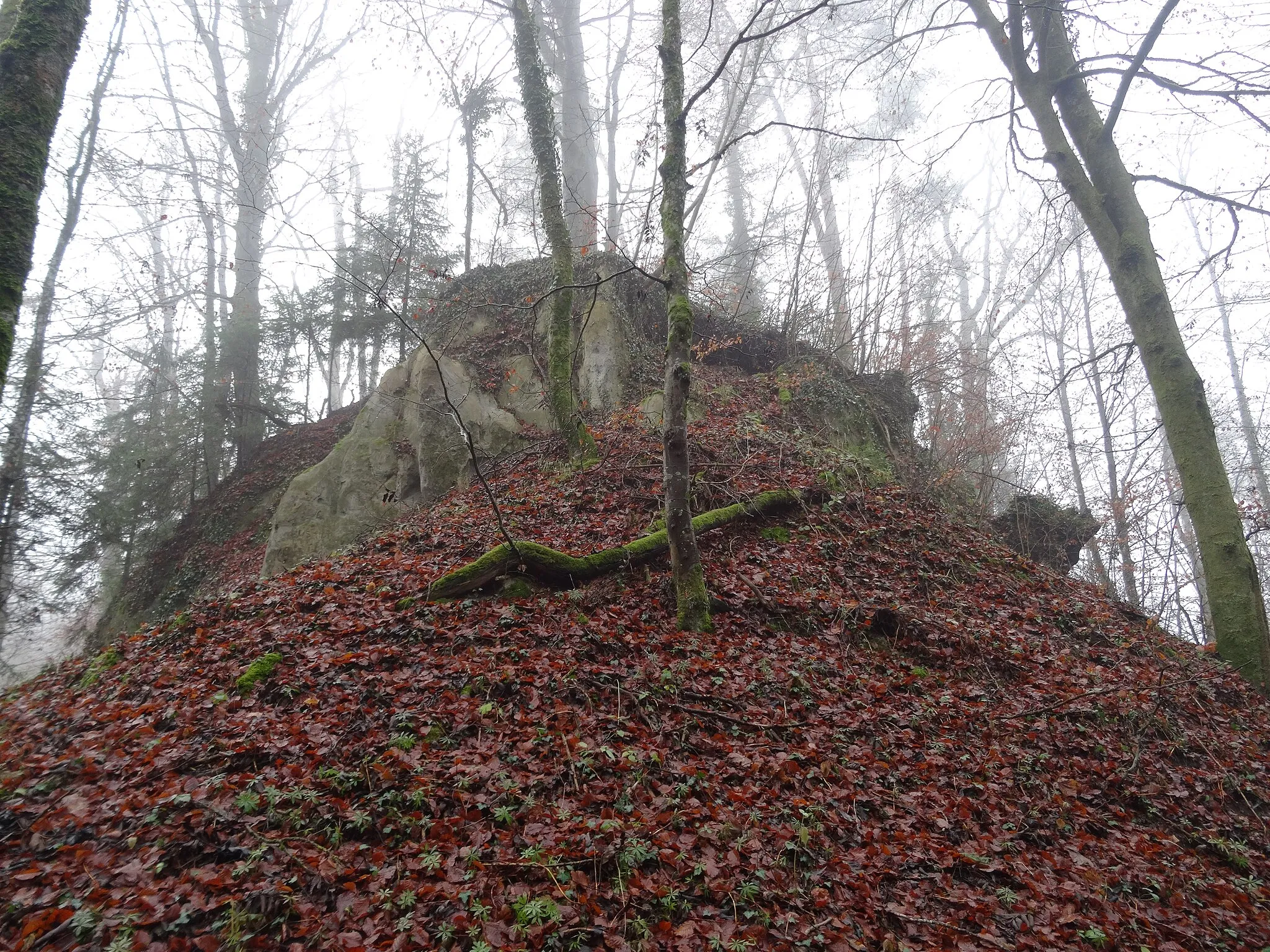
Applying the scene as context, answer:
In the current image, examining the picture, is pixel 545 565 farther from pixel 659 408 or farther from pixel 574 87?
pixel 574 87

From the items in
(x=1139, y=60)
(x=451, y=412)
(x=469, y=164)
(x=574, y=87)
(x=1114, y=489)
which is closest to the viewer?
(x=1139, y=60)

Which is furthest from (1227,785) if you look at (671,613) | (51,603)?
(51,603)

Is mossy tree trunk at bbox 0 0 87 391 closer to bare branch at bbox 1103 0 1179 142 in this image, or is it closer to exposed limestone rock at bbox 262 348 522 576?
exposed limestone rock at bbox 262 348 522 576

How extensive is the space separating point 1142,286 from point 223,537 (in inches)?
678

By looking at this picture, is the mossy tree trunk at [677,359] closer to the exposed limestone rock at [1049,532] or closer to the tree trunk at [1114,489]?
the exposed limestone rock at [1049,532]

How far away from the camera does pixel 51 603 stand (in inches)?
434

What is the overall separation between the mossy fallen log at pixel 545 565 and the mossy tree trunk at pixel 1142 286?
5923mm

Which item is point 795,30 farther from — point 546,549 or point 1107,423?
point 546,549

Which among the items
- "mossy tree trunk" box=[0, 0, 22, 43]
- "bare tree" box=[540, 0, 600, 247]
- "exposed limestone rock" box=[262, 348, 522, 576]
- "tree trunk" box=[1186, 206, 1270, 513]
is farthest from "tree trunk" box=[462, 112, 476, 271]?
"tree trunk" box=[1186, 206, 1270, 513]

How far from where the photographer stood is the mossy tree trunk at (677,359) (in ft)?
19.1

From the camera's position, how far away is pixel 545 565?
21.9ft

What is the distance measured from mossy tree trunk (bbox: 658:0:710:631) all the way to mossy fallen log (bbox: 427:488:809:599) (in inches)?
33.1

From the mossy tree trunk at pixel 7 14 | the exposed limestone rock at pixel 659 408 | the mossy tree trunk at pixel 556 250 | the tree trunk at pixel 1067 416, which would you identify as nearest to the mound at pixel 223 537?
the mossy tree trunk at pixel 556 250

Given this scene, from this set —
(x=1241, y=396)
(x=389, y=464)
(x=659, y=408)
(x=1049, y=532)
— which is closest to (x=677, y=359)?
(x=659, y=408)
